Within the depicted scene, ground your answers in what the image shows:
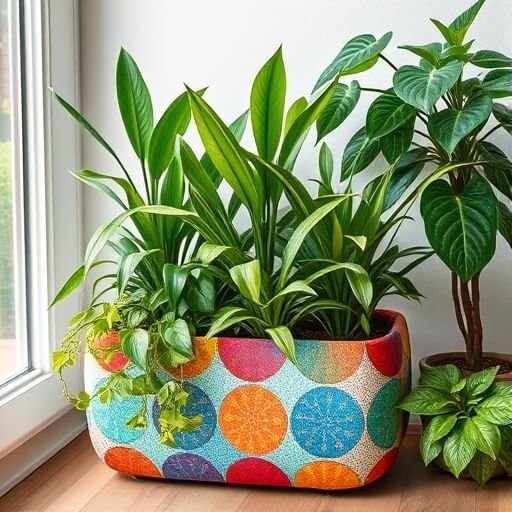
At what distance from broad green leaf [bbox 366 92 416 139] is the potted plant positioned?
0.22 ft

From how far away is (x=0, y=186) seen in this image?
161cm

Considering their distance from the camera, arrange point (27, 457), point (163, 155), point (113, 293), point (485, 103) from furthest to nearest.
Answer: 1. point (113, 293)
2. point (27, 457)
3. point (163, 155)
4. point (485, 103)

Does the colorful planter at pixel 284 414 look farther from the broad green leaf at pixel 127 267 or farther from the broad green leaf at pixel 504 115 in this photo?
the broad green leaf at pixel 504 115

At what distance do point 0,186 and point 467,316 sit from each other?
2.82ft

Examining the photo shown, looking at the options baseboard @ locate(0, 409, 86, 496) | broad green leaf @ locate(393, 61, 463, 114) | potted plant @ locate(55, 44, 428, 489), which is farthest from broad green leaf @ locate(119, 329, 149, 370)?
broad green leaf @ locate(393, 61, 463, 114)

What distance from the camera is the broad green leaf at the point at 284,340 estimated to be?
1.39 metres

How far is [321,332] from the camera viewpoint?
159 cm

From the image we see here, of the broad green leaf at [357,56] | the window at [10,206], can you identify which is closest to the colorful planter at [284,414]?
the window at [10,206]

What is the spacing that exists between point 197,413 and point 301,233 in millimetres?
349

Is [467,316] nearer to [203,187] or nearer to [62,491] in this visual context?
[203,187]

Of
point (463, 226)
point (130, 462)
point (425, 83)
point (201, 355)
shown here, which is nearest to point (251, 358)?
point (201, 355)

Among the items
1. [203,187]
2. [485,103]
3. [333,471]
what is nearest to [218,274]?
[203,187]

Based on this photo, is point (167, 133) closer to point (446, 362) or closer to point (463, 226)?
point (463, 226)

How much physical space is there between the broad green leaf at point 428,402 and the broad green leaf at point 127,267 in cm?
49
